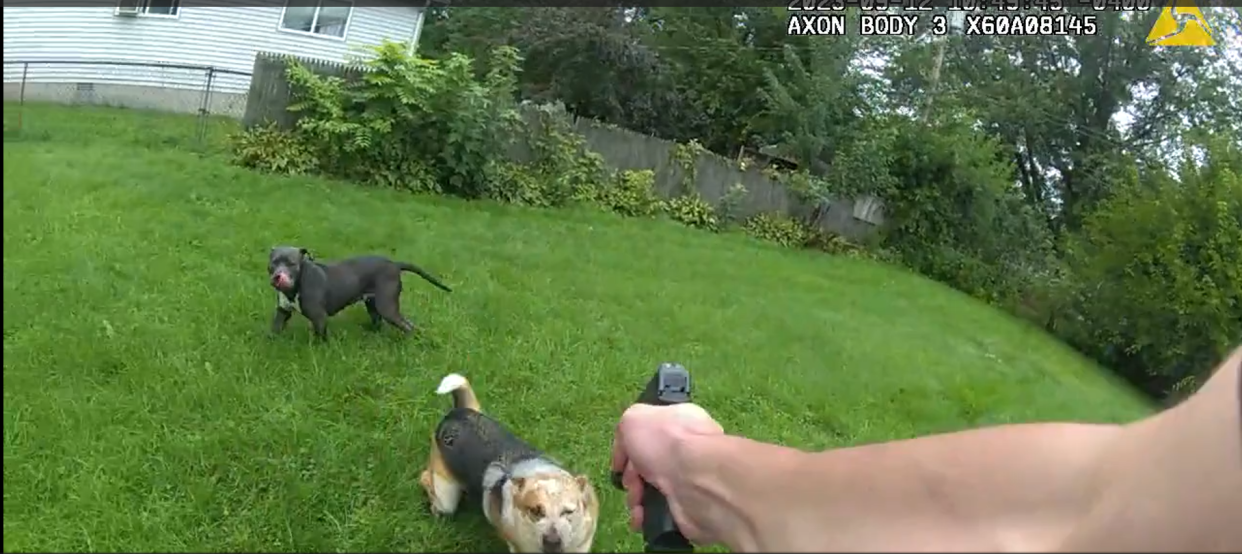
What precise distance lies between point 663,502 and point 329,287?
2.02 meters

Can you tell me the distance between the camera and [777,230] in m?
8.11

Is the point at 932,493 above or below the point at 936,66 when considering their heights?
below

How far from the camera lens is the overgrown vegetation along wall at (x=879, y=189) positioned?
548cm

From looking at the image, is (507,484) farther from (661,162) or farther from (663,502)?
(661,162)

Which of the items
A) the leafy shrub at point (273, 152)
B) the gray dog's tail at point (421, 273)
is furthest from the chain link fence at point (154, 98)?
Result: the gray dog's tail at point (421, 273)

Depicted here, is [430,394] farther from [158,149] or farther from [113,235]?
[158,149]

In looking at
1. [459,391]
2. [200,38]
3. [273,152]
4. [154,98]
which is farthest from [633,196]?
[459,391]

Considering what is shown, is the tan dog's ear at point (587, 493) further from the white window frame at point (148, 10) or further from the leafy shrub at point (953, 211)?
the white window frame at point (148, 10)

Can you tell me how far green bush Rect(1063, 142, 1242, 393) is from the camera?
256 inches

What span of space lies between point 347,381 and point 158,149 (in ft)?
10.3

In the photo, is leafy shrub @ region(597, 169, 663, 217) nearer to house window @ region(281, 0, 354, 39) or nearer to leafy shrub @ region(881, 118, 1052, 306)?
leafy shrub @ region(881, 118, 1052, 306)

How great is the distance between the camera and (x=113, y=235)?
3016 millimetres

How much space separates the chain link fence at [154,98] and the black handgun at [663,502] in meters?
1.27

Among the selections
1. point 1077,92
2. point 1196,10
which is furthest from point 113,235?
point 1077,92
